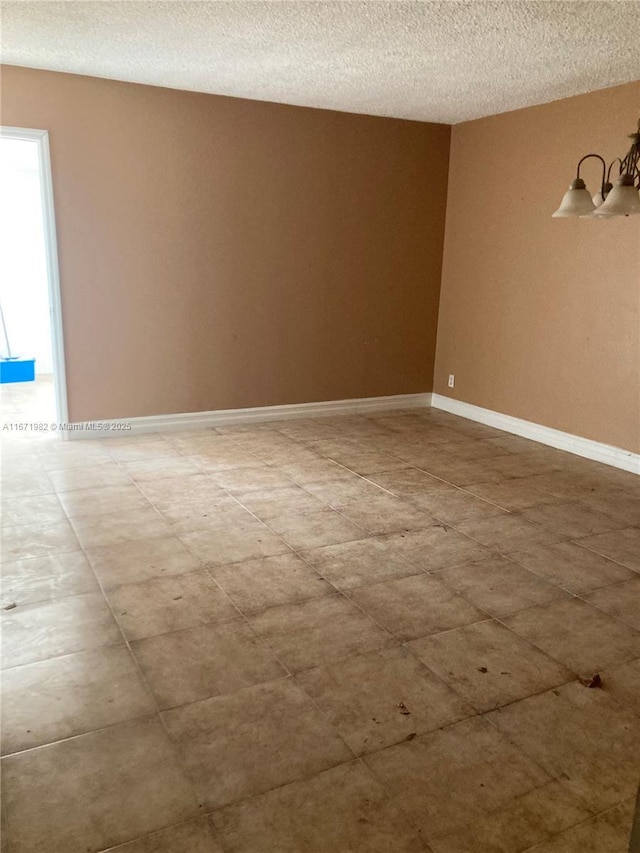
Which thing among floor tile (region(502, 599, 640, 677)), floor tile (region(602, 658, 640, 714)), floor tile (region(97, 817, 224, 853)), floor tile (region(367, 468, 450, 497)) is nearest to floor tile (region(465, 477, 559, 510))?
floor tile (region(367, 468, 450, 497))

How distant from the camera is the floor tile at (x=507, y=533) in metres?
3.29

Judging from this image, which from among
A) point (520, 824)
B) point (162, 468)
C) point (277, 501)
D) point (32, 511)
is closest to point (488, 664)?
point (520, 824)

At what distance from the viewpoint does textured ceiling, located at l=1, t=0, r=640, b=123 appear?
3.05 metres

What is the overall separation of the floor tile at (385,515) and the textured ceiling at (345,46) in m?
2.41

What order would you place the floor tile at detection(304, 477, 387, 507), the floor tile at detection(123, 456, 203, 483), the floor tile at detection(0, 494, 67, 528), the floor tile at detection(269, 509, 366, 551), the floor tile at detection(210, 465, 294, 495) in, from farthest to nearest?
the floor tile at detection(123, 456, 203, 483) < the floor tile at detection(210, 465, 294, 495) < the floor tile at detection(304, 477, 387, 507) < the floor tile at detection(0, 494, 67, 528) < the floor tile at detection(269, 509, 366, 551)

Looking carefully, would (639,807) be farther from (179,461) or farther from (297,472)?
(179,461)

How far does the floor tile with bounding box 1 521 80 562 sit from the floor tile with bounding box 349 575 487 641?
4.51 feet

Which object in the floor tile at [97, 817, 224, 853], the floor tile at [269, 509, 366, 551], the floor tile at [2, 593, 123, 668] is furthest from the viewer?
the floor tile at [269, 509, 366, 551]

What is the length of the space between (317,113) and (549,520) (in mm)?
3544

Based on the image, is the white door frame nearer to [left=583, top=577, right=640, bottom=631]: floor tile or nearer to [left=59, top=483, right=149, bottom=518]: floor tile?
[left=59, top=483, right=149, bottom=518]: floor tile

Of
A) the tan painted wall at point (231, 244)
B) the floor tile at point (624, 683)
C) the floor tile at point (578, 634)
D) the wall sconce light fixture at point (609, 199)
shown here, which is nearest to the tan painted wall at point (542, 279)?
the tan painted wall at point (231, 244)

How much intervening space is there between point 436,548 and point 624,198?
5.78ft

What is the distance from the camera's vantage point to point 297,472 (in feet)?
14.0

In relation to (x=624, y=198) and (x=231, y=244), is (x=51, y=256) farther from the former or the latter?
(x=624, y=198)
